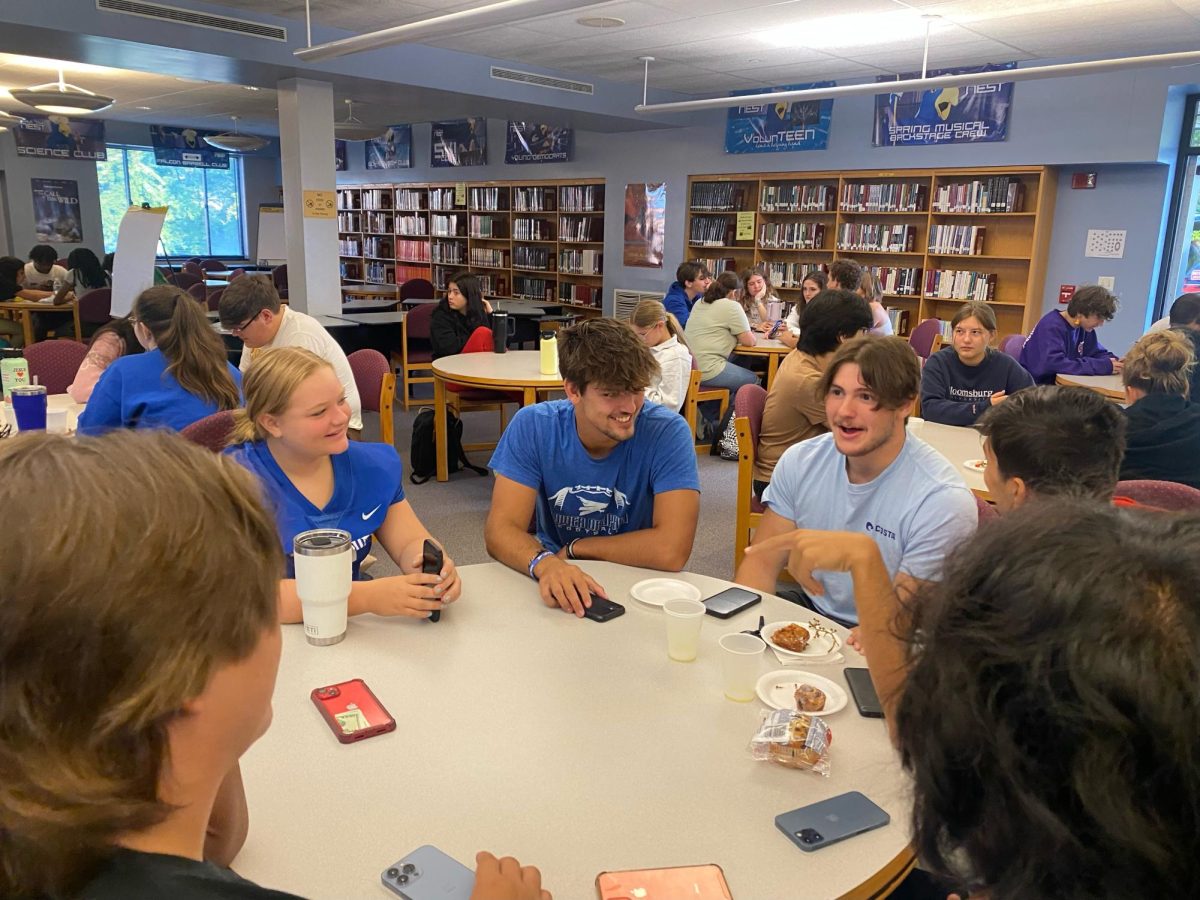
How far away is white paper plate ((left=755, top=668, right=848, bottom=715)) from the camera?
54.4 inches

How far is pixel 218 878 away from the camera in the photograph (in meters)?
0.66

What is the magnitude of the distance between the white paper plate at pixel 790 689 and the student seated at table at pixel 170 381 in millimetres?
2489

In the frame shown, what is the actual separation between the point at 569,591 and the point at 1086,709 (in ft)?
4.04

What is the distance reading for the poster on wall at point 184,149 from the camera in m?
13.8

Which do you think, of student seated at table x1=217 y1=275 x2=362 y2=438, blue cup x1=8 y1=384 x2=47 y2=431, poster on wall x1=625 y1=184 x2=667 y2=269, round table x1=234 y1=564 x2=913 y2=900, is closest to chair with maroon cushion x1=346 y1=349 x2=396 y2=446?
student seated at table x1=217 y1=275 x2=362 y2=438

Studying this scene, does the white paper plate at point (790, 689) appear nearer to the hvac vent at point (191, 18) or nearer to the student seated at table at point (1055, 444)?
the student seated at table at point (1055, 444)

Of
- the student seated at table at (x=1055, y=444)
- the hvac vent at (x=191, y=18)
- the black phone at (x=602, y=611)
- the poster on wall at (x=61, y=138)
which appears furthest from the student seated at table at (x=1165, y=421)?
the poster on wall at (x=61, y=138)

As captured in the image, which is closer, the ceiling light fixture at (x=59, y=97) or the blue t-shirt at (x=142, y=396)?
the blue t-shirt at (x=142, y=396)

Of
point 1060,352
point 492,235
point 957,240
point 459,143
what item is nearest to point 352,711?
point 1060,352

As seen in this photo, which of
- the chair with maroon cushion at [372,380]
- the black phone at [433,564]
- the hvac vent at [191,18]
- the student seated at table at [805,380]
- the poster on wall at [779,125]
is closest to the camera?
the black phone at [433,564]

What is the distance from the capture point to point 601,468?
2.28 m

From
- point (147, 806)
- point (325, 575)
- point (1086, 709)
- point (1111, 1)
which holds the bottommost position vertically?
point (325, 575)

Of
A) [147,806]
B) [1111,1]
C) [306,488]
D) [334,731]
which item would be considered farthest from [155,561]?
[1111,1]

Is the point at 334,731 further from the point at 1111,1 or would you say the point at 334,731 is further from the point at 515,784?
the point at 1111,1
